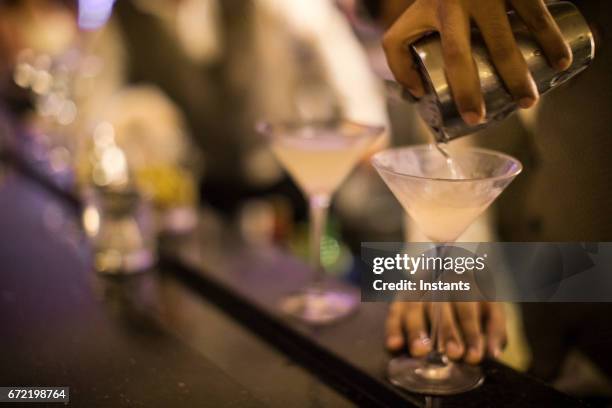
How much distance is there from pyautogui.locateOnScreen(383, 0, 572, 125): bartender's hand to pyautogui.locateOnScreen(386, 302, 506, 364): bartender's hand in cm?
47

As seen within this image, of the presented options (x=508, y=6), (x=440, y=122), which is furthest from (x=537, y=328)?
(x=508, y=6)

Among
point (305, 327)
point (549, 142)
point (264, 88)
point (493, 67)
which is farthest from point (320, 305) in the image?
point (264, 88)

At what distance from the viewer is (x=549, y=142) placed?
1233mm

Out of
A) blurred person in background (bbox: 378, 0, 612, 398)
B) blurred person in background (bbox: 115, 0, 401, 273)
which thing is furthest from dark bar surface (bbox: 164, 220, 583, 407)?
blurred person in background (bbox: 115, 0, 401, 273)

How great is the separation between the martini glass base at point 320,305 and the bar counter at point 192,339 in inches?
1.1

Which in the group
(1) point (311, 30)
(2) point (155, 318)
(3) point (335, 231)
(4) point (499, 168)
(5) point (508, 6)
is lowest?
(3) point (335, 231)

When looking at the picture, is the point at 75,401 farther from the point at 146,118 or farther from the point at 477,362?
the point at 146,118

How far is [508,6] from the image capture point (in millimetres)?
875

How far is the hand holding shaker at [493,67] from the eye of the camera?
2.84 ft

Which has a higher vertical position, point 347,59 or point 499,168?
point 347,59

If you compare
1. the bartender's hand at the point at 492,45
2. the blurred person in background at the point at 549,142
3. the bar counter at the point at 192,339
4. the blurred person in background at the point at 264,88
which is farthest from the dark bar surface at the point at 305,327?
the blurred person in background at the point at 264,88

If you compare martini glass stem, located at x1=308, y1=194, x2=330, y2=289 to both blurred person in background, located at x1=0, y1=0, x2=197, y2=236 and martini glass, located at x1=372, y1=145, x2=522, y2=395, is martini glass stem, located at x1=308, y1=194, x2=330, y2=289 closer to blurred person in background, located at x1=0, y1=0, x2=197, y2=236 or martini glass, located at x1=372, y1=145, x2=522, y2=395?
martini glass, located at x1=372, y1=145, x2=522, y2=395

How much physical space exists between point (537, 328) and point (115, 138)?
4.83 ft

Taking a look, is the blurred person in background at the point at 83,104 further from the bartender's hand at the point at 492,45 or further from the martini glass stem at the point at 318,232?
the bartender's hand at the point at 492,45
